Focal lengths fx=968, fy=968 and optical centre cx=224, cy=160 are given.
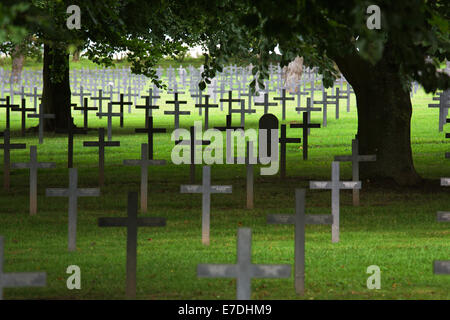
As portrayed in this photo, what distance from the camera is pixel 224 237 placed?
13.7 metres

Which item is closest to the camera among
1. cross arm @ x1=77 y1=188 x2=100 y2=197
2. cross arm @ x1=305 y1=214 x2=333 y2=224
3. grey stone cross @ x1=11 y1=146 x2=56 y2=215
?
cross arm @ x1=305 y1=214 x2=333 y2=224

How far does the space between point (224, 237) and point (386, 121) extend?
23.5ft

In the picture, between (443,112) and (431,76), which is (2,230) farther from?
(443,112)

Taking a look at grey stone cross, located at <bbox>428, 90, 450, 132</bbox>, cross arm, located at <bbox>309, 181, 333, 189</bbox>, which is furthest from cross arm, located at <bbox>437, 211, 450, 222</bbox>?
grey stone cross, located at <bbox>428, 90, 450, 132</bbox>

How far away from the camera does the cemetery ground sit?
10.1 metres

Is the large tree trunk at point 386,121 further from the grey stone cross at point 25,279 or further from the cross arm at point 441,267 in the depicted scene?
the grey stone cross at point 25,279

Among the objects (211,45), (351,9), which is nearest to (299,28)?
(351,9)

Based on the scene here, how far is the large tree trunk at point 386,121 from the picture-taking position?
19.7 m

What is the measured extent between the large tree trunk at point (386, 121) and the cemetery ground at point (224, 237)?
0.51 metres

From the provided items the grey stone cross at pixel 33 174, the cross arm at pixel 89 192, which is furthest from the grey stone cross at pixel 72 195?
the grey stone cross at pixel 33 174

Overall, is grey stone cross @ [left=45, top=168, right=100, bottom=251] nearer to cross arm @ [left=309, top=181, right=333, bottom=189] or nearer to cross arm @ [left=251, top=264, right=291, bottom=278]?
cross arm @ [left=309, top=181, right=333, bottom=189]

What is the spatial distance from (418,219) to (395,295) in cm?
624

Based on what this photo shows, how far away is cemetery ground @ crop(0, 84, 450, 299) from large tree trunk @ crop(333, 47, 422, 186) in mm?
510

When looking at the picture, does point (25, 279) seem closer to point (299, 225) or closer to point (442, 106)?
point (299, 225)
